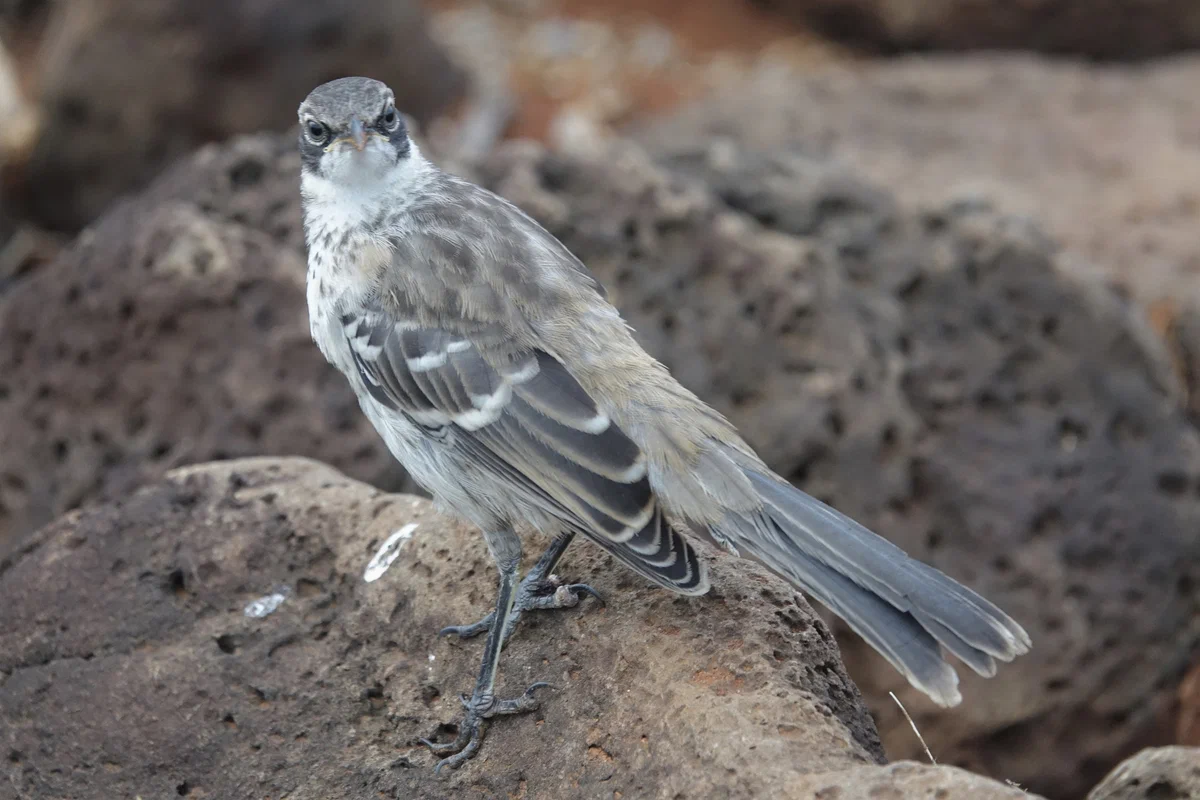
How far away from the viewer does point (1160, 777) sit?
11.7 feet

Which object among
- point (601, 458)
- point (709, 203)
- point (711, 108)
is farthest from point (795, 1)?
point (601, 458)

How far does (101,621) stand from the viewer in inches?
175

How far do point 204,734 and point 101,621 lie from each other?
0.63 metres

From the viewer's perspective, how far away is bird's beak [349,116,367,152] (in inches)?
177

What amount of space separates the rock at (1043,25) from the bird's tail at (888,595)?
37.6 feet

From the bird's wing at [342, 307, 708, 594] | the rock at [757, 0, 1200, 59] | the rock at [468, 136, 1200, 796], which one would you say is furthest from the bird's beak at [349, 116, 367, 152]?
the rock at [757, 0, 1200, 59]

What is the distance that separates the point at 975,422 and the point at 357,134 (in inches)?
132

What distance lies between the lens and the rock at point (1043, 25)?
Result: 44.9 feet

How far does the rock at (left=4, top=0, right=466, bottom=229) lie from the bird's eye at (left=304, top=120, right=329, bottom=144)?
6258 millimetres

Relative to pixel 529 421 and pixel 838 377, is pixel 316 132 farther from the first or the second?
pixel 838 377

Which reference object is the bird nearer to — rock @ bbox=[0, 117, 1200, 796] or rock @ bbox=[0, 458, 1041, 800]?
rock @ bbox=[0, 458, 1041, 800]

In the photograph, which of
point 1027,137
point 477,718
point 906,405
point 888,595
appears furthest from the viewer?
point 1027,137

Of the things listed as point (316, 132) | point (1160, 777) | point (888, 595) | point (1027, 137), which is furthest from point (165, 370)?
point (1027, 137)

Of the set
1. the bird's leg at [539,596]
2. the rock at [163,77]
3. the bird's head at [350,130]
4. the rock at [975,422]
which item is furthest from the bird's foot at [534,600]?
the rock at [163,77]
